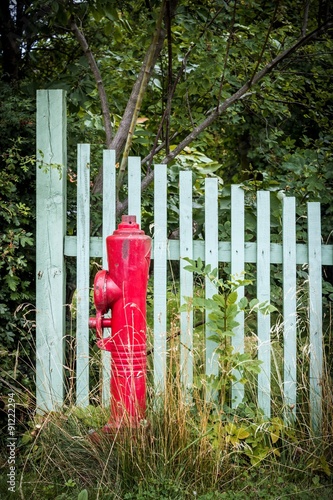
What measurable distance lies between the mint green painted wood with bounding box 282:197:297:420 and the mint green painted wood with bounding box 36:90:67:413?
1314mm

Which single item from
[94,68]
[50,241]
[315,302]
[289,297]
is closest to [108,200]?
[50,241]

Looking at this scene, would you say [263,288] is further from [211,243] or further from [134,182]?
[134,182]

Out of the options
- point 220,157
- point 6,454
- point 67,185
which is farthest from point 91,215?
point 220,157

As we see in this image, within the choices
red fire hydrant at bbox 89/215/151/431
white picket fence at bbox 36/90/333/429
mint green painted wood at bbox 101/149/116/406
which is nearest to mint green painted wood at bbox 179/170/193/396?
white picket fence at bbox 36/90/333/429

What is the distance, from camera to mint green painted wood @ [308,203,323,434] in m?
3.33

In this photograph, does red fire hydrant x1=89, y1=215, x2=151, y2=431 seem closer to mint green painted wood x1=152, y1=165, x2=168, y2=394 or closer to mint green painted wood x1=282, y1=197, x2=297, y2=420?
mint green painted wood x1=152, y1=165, x2=168, y2=394

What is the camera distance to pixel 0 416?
3.34 metres

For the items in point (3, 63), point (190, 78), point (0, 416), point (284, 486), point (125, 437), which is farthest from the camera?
point (190, 78)

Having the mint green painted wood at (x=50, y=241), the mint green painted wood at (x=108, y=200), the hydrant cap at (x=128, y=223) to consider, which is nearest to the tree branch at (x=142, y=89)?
the mint green painted wood at (x=108, y=200)

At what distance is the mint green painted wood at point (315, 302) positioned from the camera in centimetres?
333

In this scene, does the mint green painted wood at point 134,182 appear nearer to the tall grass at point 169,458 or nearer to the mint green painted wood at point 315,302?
the tall grass at point 169,458

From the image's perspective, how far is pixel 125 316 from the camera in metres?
2.80

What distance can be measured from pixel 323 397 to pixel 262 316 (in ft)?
1.85

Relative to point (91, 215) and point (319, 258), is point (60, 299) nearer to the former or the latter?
point (91, 215)
